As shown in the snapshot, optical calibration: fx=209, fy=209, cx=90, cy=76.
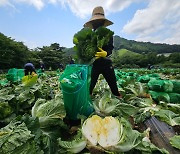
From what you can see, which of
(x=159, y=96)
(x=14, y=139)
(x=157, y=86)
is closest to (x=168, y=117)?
(x=159, y=96)

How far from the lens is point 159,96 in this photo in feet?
13.1

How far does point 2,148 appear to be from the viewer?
1566mm

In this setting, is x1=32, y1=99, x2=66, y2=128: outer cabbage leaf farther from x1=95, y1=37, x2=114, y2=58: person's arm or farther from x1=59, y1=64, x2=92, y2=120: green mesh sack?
x1=95, y1=37, x2=114, y2=58: person's arm

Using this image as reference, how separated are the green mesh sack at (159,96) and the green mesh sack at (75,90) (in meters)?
1.81

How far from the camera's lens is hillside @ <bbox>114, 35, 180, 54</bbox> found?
92.0m

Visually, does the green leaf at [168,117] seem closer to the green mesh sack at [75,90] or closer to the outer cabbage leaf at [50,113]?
the green mesh sack at [75,90]

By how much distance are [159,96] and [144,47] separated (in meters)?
104

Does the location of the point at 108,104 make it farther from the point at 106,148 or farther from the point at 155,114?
the point at 106,148

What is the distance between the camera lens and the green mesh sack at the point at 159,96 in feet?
12.8

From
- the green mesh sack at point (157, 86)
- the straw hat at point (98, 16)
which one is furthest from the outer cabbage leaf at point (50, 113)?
the green mesh sack at point (157, 86)

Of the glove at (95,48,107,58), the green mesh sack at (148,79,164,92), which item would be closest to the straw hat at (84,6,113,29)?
the glove at (95,48,107,58)

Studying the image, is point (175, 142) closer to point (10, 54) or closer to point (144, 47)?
point (10, 54)

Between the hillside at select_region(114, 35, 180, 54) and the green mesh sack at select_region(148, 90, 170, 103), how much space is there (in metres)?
91.0

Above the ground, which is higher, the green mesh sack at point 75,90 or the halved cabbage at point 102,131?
the green mesh sack at point 75,90
